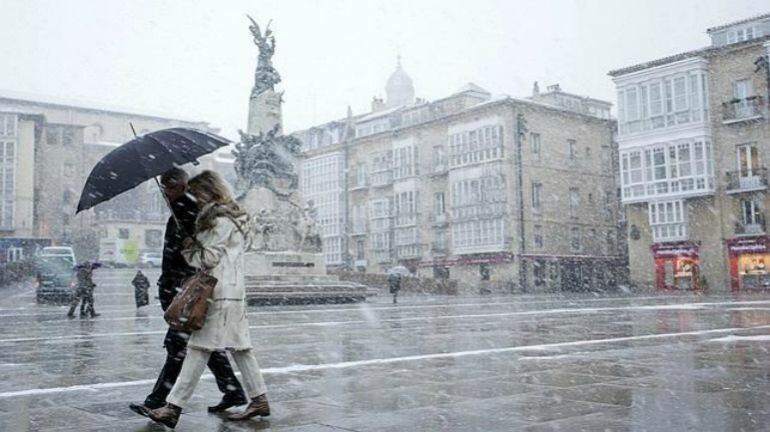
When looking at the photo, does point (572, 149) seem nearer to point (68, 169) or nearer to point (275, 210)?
point (275, 210)

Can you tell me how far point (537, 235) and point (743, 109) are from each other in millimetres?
15151

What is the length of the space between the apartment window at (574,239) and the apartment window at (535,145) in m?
5.72

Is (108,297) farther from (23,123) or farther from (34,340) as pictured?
(23,123)

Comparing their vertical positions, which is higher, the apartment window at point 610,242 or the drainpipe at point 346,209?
the drainpipe at point 346,209

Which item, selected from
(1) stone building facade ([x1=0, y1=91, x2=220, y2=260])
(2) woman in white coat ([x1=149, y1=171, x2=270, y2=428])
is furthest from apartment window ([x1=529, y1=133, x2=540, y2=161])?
(2) woman in white coat ([x1=149, y1=171, x2=270, y2=428])

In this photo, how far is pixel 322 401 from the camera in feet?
19.7

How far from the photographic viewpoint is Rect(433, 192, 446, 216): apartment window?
181 feet

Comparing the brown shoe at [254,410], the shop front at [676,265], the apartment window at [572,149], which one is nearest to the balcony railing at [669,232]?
the shop front at [676,265]

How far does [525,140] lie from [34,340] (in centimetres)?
4086

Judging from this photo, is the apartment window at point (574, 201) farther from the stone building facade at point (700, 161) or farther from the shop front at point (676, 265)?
the shop front at point (676, 265)

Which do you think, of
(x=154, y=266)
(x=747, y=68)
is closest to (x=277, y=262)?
(x=747, y=68)

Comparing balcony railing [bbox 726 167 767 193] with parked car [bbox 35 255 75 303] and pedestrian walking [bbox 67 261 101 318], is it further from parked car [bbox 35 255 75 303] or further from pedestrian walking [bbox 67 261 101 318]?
pedestrian walking [bbox 67 261 101 318]

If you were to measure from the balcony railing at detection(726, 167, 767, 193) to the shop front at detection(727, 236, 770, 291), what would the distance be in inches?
101

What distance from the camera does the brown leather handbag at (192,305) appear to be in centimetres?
499
